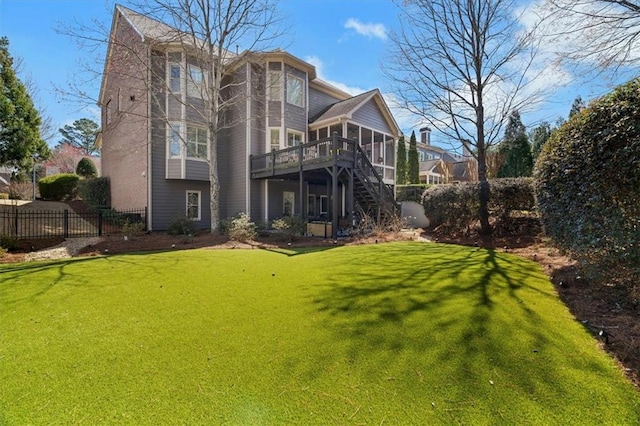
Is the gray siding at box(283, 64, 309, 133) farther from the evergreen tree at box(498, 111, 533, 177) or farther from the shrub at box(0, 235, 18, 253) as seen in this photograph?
the evergreen tree at box(498, 111, 533, 177)

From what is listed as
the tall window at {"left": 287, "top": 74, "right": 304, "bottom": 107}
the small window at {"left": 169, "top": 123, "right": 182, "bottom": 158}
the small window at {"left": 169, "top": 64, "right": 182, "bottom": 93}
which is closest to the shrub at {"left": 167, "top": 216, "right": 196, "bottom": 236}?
the small window at {"left": 169, "top": 123, "right": 182, "bottom": 158}

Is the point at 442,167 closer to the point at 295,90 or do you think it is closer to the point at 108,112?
the point at 295,90

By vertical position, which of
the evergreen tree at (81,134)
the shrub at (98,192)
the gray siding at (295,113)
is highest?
the evergreen tree at (81,134)

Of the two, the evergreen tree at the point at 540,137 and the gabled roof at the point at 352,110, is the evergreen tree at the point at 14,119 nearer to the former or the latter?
the gabled roof at the point at 352,110

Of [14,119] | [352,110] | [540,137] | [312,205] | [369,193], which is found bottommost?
[312,205]

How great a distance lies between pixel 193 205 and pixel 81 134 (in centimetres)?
4543

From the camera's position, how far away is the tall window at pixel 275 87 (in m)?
16.4

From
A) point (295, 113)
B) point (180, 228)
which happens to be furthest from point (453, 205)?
point (180, 228)

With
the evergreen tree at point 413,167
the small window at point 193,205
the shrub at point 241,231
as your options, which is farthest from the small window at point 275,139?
the evergreen tree at point 413,167

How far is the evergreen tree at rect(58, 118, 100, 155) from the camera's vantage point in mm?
47662

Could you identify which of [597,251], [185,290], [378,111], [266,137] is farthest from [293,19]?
[597,251]

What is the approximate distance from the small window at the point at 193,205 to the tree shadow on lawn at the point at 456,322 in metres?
12.5

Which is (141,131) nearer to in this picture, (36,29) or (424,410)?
(36,29)

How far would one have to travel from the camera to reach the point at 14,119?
1702 centimetres
